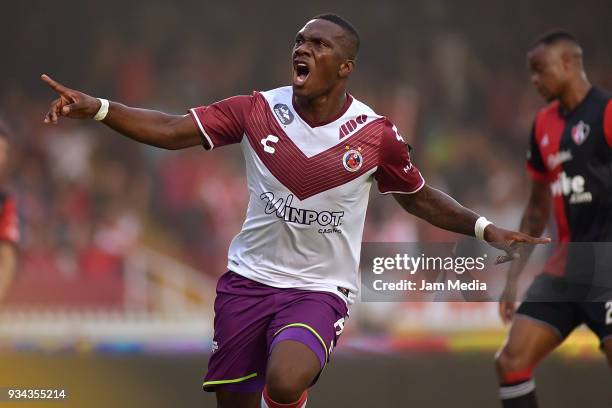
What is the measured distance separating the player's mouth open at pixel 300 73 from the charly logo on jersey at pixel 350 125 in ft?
1.02

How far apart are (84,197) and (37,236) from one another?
535 millimetres

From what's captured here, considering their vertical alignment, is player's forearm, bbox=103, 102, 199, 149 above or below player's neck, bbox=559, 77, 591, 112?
below

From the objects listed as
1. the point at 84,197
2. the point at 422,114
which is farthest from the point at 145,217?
the point at 422,114

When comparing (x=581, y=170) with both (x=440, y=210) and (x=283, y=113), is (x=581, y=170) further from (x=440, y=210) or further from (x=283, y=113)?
(x=283, y=113)

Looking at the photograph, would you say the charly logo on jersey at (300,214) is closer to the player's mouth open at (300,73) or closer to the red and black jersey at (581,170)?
the player's mouth open at (300,73)

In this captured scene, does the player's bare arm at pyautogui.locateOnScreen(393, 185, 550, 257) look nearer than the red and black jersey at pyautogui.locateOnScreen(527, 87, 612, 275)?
Yes

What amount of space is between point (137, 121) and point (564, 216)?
2834 mm

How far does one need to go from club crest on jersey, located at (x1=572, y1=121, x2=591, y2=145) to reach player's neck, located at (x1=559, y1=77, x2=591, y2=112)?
16 centimetres

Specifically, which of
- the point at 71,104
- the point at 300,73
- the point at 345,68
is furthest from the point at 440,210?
the point at 71,104

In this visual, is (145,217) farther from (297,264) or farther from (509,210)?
(297,264)

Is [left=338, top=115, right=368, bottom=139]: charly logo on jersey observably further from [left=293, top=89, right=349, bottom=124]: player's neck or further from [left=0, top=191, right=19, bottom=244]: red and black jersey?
[left=0, top=191, right=19, bottom=244]: red and black jersey

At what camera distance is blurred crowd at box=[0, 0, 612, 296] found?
8.91 metres

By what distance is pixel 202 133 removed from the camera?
4883mm

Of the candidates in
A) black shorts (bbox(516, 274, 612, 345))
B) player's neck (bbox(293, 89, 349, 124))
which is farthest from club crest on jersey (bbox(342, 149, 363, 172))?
black shorts (bbox(516, 274, 612, 345))
